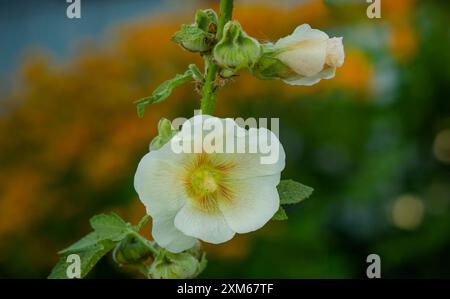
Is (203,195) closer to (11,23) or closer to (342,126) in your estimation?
(342,126)

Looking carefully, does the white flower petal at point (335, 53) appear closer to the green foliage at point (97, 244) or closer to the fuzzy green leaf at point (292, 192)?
the fuzzy green leaf at point (292, 192)

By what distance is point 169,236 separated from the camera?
969 millimetres

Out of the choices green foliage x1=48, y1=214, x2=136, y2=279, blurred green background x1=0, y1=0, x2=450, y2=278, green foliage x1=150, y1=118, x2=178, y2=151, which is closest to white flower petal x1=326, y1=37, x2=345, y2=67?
green foliage x1=150, y1=118, x2=178, y2=151

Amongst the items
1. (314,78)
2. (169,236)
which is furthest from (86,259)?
(314,78)

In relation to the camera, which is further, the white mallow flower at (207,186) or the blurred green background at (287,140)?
the blurred green background at (287,140)

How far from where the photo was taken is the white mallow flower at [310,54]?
101 centimetres

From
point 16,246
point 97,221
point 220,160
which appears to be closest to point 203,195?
point 220,160

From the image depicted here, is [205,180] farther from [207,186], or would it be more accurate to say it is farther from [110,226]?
[110,226]

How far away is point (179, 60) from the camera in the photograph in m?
2.41

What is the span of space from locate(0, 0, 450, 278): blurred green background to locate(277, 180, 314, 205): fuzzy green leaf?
113cm

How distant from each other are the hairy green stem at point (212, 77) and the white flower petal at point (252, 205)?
11 cm

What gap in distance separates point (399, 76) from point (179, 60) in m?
0.77

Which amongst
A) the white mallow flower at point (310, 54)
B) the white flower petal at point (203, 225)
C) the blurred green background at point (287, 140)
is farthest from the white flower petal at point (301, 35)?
the blurred green background at point (287, 140)

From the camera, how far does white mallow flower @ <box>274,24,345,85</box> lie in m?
1.01
